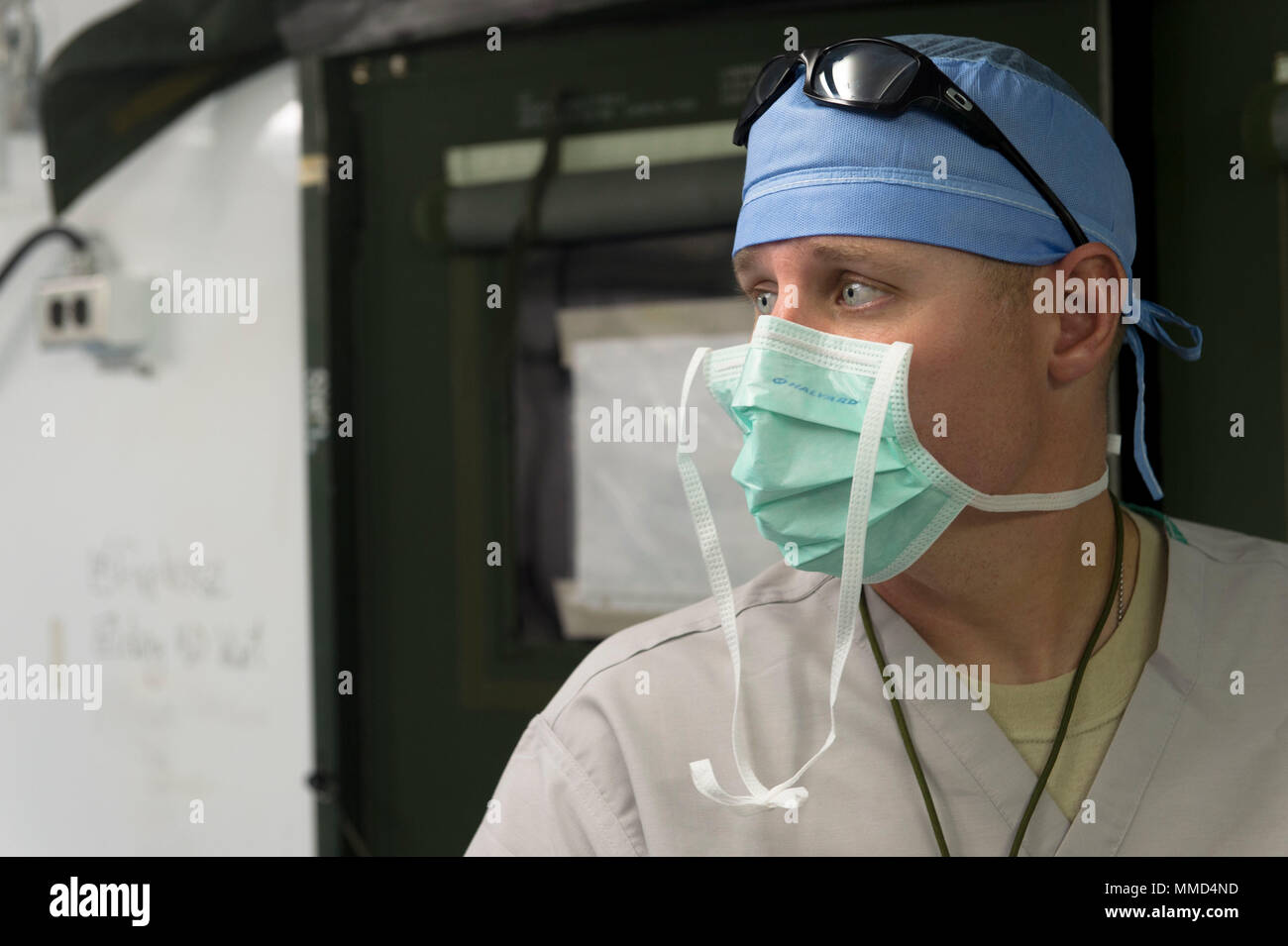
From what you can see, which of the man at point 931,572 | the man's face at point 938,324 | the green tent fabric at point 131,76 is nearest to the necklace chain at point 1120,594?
the man at point 931,572

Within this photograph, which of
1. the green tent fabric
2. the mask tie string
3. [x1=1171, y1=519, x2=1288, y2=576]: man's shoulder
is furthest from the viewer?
the green tent fabric

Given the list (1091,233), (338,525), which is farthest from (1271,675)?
(338,525)

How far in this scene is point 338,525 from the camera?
120cm

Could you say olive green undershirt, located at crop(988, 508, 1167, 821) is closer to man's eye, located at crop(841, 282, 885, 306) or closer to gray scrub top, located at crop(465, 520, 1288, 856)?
gray scrub top, located at crop(465, 520, 1288, 856)

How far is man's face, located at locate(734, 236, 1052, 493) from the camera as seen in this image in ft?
2.04

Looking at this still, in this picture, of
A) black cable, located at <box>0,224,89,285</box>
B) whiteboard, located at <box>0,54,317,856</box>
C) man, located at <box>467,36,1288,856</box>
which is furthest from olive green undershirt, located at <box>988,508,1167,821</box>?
black cable, located at <box>0,224,89,285</box>

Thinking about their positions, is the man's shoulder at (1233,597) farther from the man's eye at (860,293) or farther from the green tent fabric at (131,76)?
the green tent fabric at (131,76)

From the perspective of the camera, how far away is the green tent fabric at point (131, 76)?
3.96 feet

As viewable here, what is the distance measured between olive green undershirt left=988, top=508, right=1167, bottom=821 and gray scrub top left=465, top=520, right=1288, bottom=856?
11 millimetres

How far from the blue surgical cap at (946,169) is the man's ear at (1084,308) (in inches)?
0.5

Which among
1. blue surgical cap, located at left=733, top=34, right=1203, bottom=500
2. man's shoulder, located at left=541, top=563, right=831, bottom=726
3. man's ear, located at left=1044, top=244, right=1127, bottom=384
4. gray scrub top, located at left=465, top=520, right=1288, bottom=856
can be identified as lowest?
gray scrub top, located at left=465, top=520, right=1288, bottom=856
